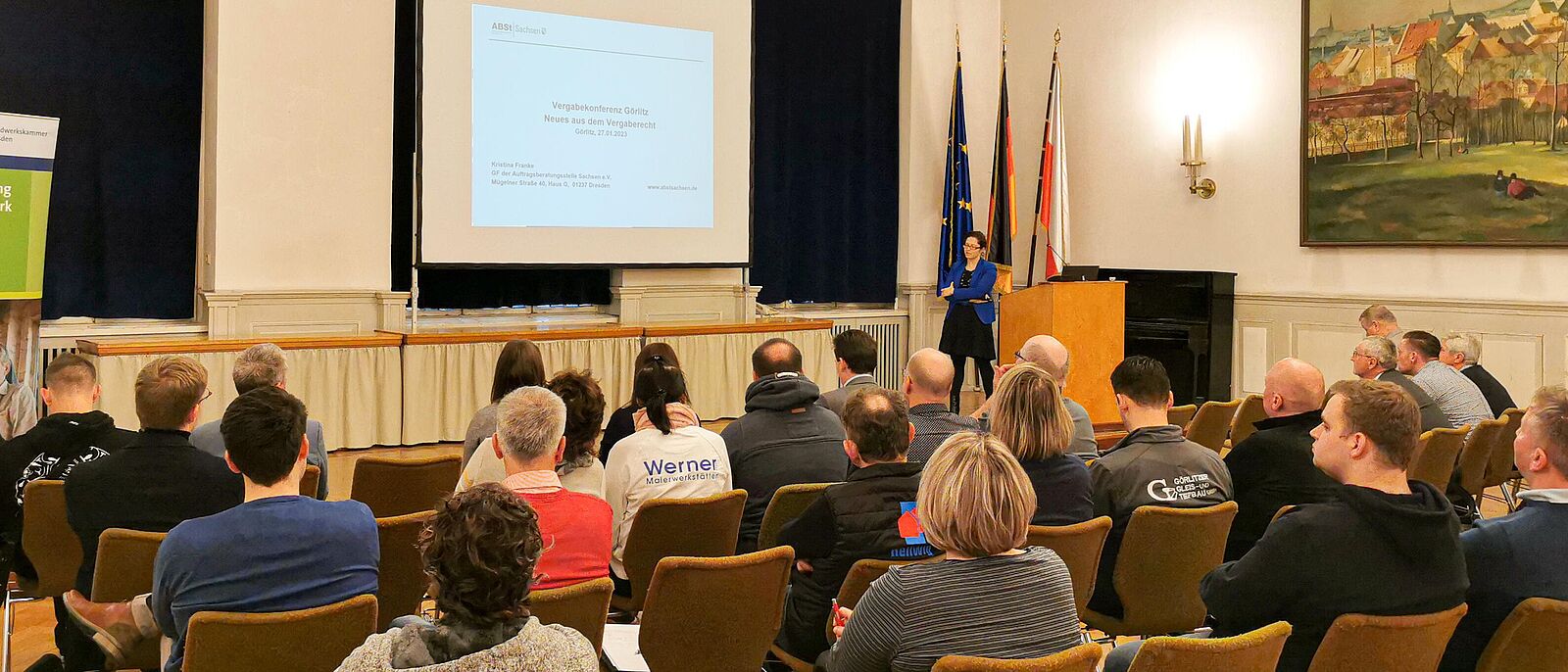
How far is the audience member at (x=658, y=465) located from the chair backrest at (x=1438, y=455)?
2.77 m

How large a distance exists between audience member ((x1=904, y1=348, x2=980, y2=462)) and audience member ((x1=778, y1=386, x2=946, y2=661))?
75 cm

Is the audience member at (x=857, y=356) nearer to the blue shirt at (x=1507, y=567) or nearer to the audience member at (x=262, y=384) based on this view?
the audience member at (x=262, y=384)

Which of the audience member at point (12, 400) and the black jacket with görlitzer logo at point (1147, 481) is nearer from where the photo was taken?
the black jacket with görlitzer logo at point (1147, 481)

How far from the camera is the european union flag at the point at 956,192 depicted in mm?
10453

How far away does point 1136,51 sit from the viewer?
1036cm

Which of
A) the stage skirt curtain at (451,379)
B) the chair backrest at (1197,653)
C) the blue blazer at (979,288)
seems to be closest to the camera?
the chair backrest at (1197,653)

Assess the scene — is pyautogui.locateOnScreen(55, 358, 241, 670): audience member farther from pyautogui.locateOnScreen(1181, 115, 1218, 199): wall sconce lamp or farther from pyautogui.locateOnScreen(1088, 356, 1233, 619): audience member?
pyautogui.locateOnScreen(1181, 115, 1218, 199): wall sconce lamp

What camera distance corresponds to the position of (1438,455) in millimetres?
4863

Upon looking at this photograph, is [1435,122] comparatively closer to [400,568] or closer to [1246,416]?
[1246,416]

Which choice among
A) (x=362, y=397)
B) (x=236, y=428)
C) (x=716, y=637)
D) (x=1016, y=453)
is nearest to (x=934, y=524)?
(x=716, y=637)

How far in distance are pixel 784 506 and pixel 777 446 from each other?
36 cm

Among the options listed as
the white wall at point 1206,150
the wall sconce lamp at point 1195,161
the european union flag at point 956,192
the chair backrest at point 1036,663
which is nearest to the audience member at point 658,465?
the chair backrest at point 1036,663

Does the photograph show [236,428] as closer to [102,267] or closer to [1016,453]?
[1016,453]

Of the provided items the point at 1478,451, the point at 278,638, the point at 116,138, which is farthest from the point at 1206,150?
the point at 278,638
